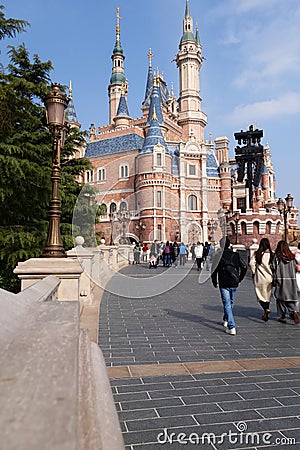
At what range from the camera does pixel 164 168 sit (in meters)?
46.5

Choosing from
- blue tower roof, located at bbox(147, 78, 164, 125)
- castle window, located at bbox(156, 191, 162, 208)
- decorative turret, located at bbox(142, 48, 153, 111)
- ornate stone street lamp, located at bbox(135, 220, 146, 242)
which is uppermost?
decorative turret, located at bbox(142, 48, 153, 111)

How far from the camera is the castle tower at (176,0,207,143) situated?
59344mm

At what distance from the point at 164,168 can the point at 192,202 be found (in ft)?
25.2

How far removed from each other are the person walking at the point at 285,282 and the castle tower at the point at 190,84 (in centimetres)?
5483

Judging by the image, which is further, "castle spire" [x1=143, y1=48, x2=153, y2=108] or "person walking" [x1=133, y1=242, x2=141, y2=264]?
"castle spire" [x1=143, y1=48, x2=153, y2=108]

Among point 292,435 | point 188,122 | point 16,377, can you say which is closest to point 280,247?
point 292,435

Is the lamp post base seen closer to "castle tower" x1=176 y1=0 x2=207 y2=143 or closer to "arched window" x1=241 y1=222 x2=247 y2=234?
"arched window" x1=241 y1=222 x2=247 y2=234

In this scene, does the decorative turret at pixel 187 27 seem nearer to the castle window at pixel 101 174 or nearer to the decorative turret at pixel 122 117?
the decorative turret at pixel 122 117

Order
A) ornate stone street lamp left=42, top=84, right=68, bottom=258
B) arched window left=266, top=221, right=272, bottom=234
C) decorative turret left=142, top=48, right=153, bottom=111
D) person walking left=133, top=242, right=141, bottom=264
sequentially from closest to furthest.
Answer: ornate stone street lamp left=42, top=84, right=68, bottom=258, person walking left=133, top=242, right=141, bottom=264, arched window left=266, top=221, right=272, bottom=234, decorative turret left=142, top=48, right=153, bottom=111

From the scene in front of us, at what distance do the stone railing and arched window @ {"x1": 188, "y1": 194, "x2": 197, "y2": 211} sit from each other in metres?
50.0

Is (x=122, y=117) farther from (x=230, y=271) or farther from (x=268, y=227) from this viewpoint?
(x=230, y=271)

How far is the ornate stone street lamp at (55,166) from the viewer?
5.81 meters

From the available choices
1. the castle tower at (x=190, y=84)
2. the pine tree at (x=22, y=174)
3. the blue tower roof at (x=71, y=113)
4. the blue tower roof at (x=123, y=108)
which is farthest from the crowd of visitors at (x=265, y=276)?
the blue tower roof at (x=71, y=113)

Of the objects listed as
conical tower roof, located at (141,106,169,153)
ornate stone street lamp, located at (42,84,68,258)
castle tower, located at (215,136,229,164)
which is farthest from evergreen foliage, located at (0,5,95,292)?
castle tower, located at (215,136,229,164)
